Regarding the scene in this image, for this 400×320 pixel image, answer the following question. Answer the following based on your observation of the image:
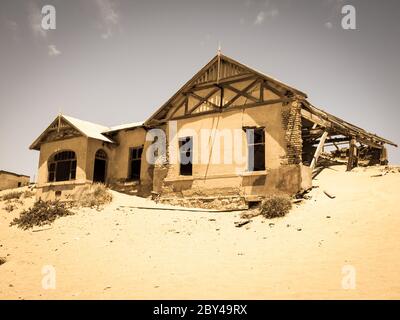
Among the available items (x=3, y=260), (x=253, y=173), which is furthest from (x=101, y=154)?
(x=3, y=260)

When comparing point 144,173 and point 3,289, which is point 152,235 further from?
point 144,173

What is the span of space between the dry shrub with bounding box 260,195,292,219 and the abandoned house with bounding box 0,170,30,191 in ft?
97.9

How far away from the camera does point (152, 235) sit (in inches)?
408

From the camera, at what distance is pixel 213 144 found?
14.5 metres

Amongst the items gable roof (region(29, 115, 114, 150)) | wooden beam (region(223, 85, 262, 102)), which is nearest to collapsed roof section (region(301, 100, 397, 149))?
wooden beam (region(223, 85, 262, 102))

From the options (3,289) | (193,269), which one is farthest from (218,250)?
(3,289)

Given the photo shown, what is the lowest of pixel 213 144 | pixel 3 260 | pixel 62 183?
pixel 3 260

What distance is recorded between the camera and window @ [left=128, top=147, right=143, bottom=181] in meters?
18.7

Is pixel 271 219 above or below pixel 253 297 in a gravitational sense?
above

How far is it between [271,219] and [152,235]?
3.80 meters

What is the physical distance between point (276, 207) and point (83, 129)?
40.4ft

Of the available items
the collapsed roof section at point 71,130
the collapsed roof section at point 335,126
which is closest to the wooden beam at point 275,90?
the collapsed roof section at point 335,126

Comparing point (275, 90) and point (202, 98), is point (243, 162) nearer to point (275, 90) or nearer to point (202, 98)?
point (275, 90)

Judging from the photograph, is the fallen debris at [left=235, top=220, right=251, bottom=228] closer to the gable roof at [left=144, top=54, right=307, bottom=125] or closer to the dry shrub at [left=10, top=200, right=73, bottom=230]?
the gable roof at [left=144, top=54, right=307, bottom=125]
